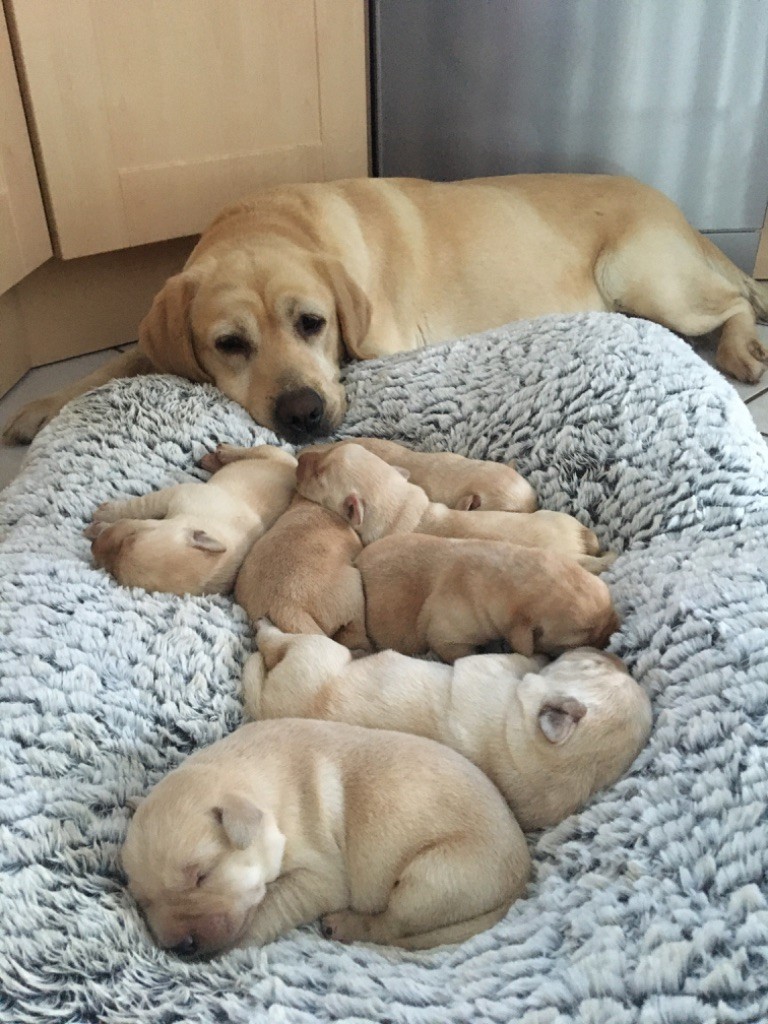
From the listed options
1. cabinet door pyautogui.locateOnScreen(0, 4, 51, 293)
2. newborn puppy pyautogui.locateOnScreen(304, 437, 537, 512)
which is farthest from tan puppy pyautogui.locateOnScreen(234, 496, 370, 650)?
cabinet door pyautogui.locateOnScreen(0, 4, 51, 293)

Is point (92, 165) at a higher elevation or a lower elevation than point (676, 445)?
higher

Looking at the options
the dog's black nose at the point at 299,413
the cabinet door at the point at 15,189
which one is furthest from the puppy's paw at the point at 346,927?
the cabinet door at the point at 15,189

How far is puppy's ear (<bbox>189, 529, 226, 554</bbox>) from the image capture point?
1.18m

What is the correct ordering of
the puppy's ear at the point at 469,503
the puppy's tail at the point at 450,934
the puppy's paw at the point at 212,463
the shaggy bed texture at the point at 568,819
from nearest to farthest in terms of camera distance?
the shaggy bed texture at the point at 568,819 < the puppy's tail at the point at 450,934 < the puppy's ear at the point at 469,503 < the puppy's paw at the point at 212,463

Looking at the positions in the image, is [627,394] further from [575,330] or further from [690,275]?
[690,275]

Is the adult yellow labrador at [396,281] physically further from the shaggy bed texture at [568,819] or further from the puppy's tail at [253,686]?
the puppy's tail at [253,686]

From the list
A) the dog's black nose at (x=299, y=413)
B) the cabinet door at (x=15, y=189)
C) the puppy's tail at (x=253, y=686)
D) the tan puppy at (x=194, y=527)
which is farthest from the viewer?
the cabinet door at (x=15, y=189)

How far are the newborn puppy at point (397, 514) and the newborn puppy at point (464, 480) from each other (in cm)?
5

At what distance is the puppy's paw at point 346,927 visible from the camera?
2.77 feet

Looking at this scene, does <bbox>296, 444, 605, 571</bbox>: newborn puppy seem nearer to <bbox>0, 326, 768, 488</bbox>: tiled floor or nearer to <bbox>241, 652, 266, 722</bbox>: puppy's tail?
<bbox>241, 652, 266, 722</bbox>: puppy's tail

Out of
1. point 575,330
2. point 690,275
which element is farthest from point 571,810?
point 690,275

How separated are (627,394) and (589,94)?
132 centimetres

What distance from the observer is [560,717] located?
88 cm

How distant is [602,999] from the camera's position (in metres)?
0.69
